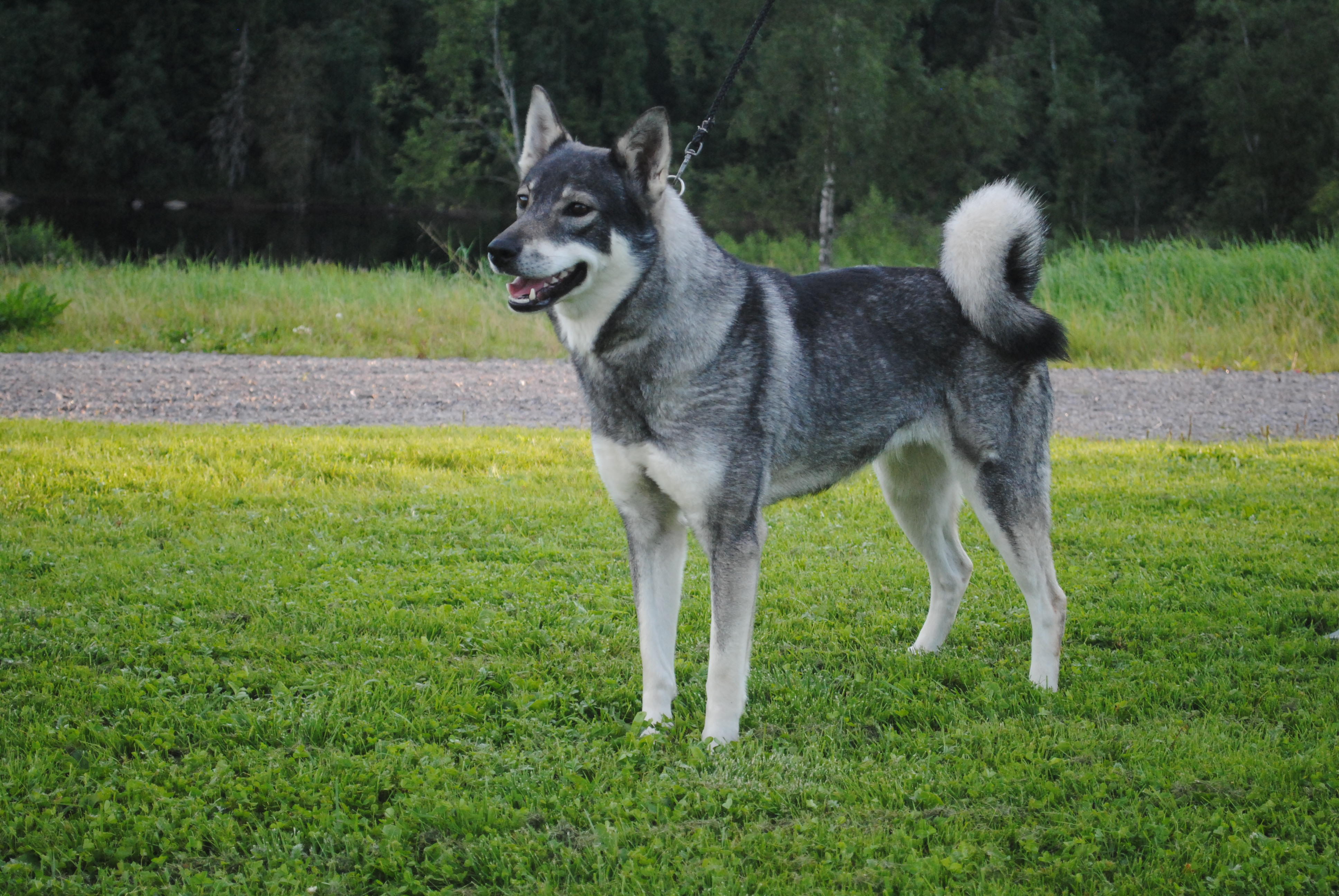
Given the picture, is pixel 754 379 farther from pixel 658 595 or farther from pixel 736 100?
pixel 736 100

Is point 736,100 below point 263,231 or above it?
above

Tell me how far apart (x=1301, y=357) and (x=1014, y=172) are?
27857 mm

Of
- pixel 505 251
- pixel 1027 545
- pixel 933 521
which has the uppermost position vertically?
pixel 505 251

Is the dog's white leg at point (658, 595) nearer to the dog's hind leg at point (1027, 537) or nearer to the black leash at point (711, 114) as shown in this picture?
the dog's hind leg at point (1027, 537)

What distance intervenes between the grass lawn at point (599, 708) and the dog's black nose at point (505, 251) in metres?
1.64

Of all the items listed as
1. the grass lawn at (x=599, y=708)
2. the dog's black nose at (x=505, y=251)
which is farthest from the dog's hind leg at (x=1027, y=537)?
the dog's black nose at (x=505, y=251)

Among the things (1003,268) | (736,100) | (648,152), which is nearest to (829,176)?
(736,100)

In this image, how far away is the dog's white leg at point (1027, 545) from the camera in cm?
433

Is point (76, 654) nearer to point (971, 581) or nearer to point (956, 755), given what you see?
point (956, 755)

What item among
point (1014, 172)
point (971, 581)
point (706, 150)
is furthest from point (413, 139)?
point (971, 581)

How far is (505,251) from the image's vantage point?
3.56m

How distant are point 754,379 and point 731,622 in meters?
0.86

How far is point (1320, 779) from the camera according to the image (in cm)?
342

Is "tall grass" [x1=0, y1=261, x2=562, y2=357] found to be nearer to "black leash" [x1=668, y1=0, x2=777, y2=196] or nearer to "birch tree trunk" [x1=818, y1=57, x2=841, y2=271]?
"black leash" [x1=668, y1=0, x2=777, y2=196]
